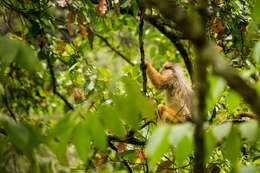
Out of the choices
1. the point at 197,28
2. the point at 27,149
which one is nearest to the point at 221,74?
the point at 197,28

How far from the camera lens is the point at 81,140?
3.47 ft

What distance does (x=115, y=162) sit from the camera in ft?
8.26

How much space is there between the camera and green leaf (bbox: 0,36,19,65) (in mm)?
1058

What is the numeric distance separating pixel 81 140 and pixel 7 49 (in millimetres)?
467

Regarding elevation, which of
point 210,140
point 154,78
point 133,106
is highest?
point 154,78

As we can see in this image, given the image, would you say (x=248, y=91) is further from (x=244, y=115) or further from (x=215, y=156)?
(x=215, y=156)

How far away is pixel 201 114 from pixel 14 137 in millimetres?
680

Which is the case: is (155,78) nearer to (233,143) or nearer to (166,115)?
(166,115)

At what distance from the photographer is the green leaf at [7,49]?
3.47ft

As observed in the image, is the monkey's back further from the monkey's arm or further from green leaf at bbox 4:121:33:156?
green leaf at bbox 4:121:33:156

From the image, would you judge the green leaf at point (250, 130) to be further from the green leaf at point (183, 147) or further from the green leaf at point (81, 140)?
the green leaf at point (81, 140)

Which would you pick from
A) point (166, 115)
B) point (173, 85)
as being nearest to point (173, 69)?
point (173, 85)

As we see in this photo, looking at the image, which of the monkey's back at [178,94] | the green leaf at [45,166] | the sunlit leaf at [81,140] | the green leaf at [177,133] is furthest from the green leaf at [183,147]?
the monkey's back at [178,94]

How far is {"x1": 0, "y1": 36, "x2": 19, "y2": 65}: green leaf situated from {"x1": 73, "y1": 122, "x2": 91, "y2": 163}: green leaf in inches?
15.0
